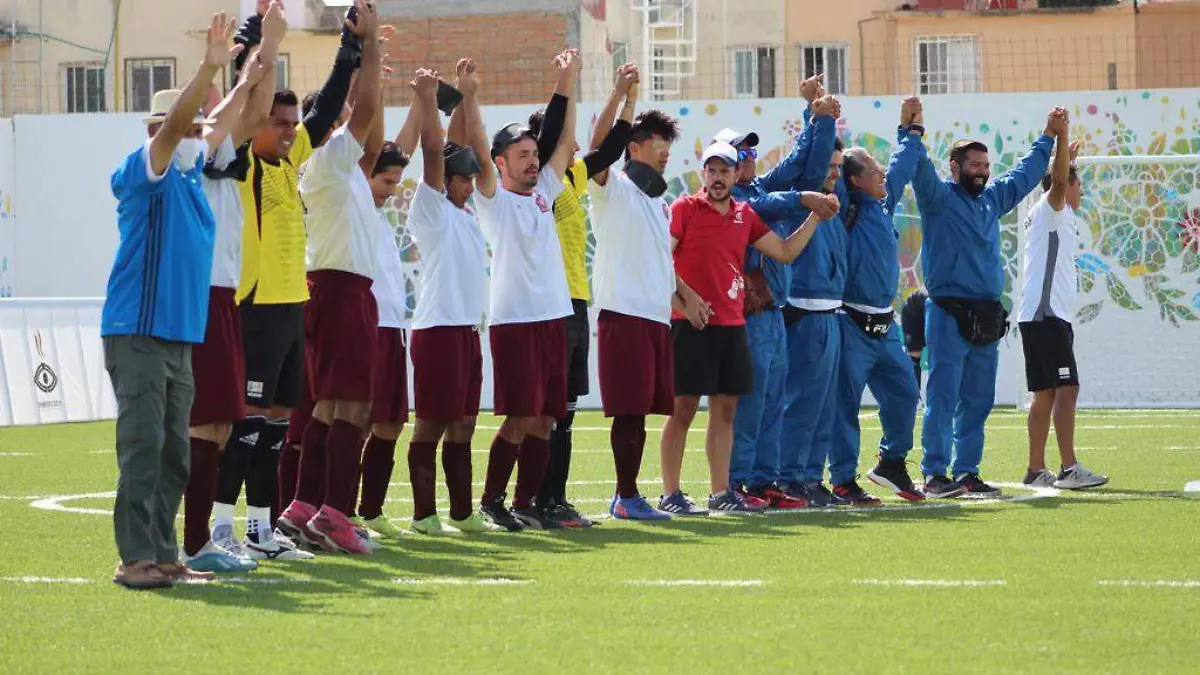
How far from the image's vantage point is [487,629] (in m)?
7.38

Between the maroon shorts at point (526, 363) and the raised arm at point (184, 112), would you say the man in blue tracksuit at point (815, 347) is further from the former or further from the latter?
the raised arm at point (184, 112)

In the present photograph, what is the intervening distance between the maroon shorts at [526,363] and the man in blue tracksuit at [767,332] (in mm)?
1757

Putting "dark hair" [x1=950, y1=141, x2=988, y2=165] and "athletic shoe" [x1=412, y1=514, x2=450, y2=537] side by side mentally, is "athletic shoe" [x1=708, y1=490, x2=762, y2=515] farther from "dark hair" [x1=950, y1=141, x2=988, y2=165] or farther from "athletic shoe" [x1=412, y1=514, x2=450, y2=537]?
"dark hair" [x1=950, y1=141, x2=988, y2=165]

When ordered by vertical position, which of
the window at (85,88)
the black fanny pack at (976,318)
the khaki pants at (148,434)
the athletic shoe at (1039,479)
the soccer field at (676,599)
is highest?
the window at (85,88)

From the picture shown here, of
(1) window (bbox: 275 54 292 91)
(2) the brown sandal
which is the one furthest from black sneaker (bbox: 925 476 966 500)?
(1) window (bbox: 275 54 292 91)

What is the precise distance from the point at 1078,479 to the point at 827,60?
3489 cm

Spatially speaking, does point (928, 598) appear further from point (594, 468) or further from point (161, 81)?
point (161, 81)

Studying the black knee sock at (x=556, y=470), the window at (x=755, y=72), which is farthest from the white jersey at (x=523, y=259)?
the window at (x=755, y=72)

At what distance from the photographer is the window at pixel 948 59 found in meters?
46.5

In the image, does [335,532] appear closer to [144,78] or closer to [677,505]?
[677,505]

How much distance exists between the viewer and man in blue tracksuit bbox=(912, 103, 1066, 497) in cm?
1356

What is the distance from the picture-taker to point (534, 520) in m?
11.4

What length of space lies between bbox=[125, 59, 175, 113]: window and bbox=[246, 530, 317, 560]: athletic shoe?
1536 inches

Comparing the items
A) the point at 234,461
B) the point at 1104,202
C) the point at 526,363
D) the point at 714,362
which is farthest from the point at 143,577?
the point at 1104,202
